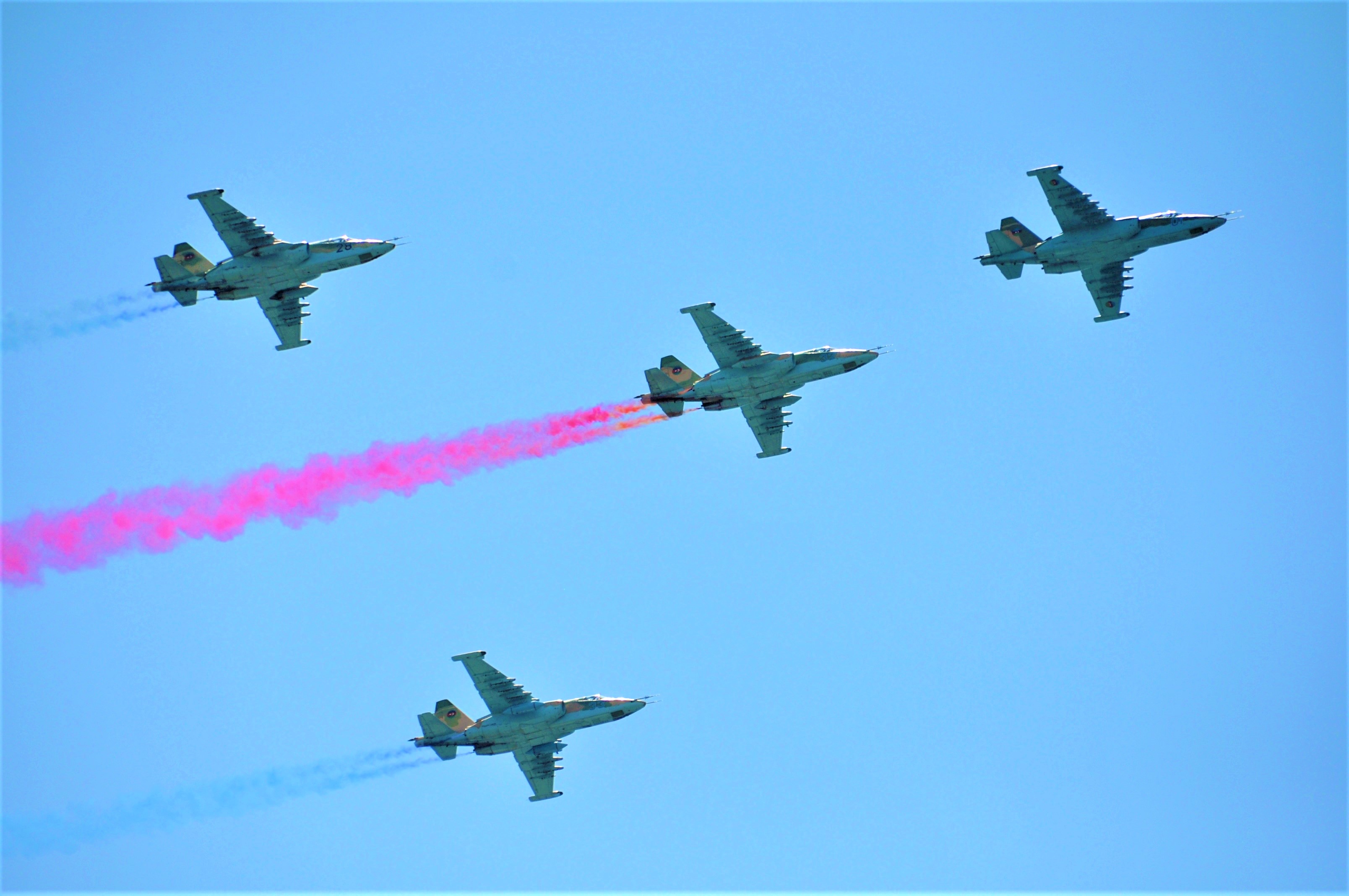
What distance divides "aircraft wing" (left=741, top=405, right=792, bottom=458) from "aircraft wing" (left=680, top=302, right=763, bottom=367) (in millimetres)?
3508

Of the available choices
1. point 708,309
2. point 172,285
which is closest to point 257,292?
point 172,285

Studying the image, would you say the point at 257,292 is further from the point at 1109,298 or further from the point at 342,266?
the point at 1109,298

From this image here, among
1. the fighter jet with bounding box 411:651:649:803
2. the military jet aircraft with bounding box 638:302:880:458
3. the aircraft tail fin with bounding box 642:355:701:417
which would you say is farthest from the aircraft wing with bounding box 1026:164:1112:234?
the fighter jet with bounding box 411:651:649:803

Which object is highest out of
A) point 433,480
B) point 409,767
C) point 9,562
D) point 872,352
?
point 872,352

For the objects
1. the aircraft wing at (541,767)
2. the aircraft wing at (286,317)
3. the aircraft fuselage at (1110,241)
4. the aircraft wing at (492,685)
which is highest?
the aircraft fuselage at (1110,241)

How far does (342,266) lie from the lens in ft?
208

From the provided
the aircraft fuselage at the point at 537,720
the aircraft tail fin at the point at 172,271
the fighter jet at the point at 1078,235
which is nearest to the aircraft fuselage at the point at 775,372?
the fighter jet at the point at 1078,235

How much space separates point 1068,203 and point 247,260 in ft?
112

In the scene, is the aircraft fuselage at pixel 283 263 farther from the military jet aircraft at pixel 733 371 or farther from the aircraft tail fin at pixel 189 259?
the military jet aircraft at pixel 733 371

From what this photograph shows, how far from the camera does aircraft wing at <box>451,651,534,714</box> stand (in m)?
63.2

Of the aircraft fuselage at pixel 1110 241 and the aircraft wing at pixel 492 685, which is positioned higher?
the aircraft fuselage at pixel 1110 241

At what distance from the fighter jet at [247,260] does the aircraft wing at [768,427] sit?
16496 millimetres

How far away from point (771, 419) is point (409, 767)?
68.3ft

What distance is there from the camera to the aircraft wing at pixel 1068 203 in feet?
213
